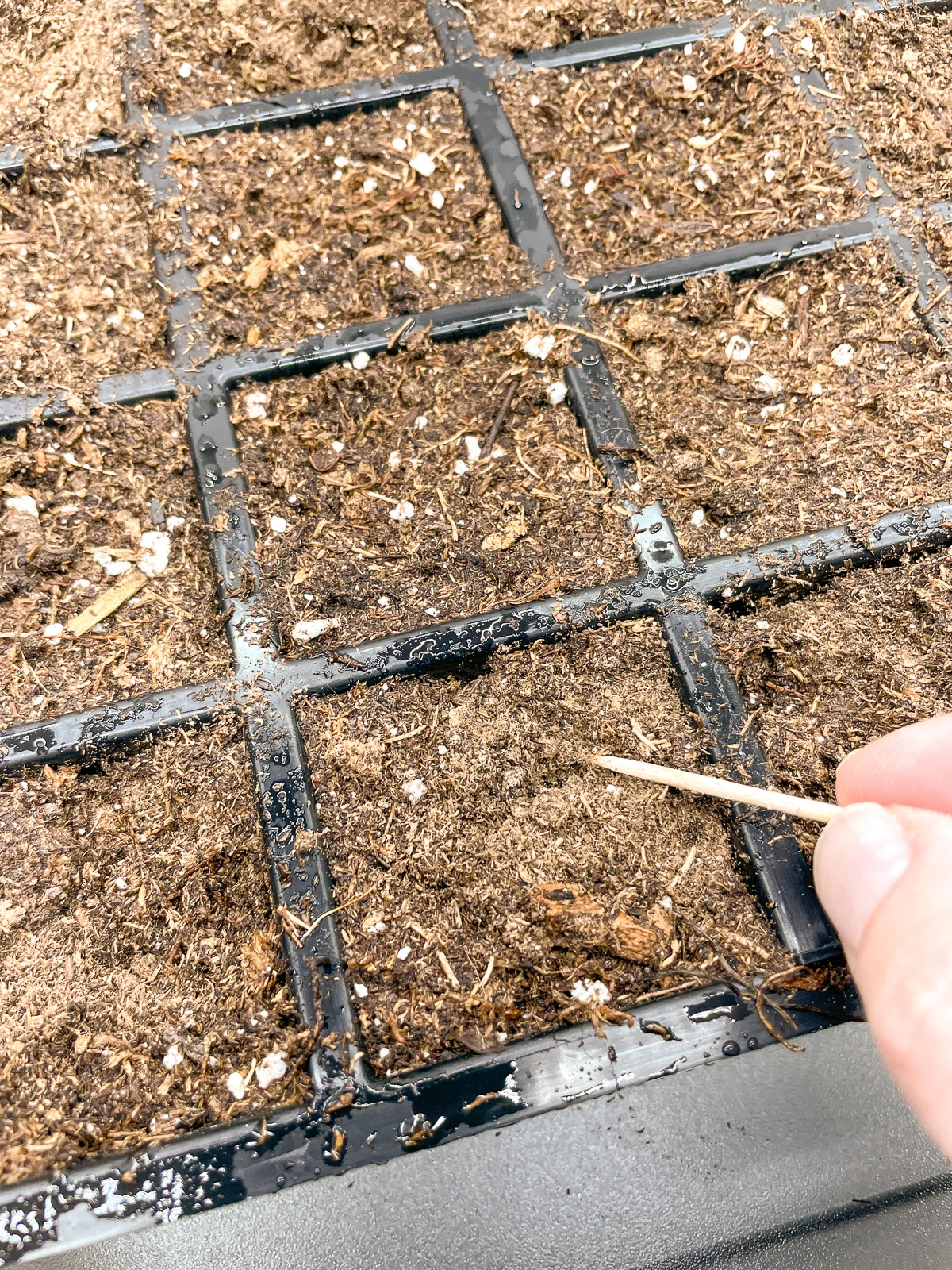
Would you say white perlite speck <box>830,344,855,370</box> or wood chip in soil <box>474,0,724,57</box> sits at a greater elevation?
wood chip in soil <box>474,0,724,57</box>

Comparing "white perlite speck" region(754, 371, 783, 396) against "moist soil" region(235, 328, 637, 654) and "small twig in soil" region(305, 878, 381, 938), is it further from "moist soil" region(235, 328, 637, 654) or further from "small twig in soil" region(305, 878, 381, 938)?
"small twig in soil" region(305, 878, 381, 938)

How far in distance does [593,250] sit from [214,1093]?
3.66 feet

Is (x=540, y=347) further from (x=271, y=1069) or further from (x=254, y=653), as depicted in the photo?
(x=271, y=1069)

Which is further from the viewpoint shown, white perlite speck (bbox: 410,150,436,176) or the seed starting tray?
white perlite speck (bbox: 410,150,436,176)

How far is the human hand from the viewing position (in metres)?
0.55

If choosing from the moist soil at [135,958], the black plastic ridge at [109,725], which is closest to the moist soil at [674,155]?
the black plastic ridge at [109,725]

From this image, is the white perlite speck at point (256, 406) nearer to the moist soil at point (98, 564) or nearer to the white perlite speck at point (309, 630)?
the moist soil at point (98, 564)

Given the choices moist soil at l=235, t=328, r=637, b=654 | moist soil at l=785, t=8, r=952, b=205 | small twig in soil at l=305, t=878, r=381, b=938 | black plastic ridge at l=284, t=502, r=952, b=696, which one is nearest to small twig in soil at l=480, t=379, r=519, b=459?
moist soil at l=235, t=328, r=637, b=654

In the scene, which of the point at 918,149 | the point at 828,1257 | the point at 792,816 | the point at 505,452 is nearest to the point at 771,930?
the point at 792,816

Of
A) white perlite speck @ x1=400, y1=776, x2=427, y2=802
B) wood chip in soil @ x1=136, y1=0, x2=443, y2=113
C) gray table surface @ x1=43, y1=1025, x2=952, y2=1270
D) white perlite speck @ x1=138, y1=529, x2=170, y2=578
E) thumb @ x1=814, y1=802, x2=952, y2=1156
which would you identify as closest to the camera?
thumb @ x1=814, y1=802, x2=952, y2=1156

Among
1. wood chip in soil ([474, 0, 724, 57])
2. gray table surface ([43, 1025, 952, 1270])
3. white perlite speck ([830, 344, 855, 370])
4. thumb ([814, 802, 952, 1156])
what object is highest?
wood chip in soil ([474, 0, 724, 57])

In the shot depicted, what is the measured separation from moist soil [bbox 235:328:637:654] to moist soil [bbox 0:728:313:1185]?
0.72ft

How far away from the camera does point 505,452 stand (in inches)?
40.7

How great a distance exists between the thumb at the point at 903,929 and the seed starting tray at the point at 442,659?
0.17 metres
